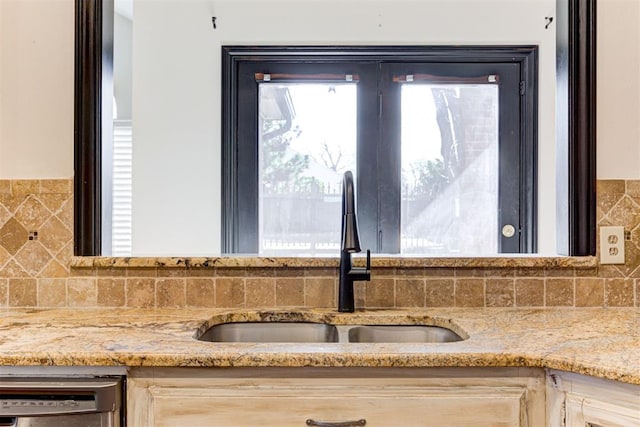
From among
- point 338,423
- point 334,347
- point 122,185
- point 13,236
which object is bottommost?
point 338,423

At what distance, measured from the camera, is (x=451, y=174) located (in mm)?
2672

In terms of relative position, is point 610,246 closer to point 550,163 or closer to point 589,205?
point 589,205

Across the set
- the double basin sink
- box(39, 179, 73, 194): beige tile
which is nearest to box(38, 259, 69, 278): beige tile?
box(39, 179, 73, 194): beige tile

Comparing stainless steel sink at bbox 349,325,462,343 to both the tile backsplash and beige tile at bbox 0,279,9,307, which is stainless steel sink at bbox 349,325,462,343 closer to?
the tile backsplash

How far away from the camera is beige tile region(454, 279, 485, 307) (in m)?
1.40

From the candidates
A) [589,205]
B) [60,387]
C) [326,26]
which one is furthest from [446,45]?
[60,387]

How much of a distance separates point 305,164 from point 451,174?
85 centimetres

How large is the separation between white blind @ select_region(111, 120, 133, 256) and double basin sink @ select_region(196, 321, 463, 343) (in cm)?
215

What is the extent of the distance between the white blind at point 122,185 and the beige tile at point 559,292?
2679 millimetres

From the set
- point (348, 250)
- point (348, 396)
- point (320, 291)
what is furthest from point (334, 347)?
point (320, 291)

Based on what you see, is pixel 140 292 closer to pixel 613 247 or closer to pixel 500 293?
pixel 500 293

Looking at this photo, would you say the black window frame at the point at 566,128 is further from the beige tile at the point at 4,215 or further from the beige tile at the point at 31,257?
the beige tile at the point at 4,215

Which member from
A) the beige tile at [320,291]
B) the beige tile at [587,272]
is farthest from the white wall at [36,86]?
the beige tile at [587,272]

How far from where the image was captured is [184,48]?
8.57 feet
